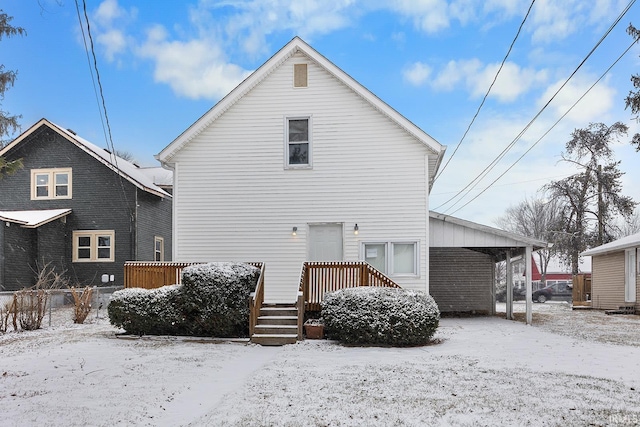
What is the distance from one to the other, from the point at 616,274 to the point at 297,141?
16.7 metres

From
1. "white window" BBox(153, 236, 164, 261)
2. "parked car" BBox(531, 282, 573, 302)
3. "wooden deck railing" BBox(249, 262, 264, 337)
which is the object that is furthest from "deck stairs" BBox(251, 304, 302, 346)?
"parked car" BBox(531, 282, 573, 302)

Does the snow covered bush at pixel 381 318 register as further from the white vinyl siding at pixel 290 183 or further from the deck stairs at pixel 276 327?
the white vinyl siding at pixel 290 183

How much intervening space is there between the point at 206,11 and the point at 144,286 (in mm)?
6781

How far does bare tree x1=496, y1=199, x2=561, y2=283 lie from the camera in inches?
A: 1855

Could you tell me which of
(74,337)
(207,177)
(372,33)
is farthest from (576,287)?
(74,337)

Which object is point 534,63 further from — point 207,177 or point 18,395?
point 18,395

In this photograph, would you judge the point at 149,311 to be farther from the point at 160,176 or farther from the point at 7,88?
the point at 160,176

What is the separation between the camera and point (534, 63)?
1622 cm

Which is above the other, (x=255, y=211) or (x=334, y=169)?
(x=334, y=169)

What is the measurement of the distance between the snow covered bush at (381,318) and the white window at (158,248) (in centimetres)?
1532

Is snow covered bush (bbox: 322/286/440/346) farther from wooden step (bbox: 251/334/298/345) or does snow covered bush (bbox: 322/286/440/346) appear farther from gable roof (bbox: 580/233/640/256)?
gable roof (bbox: 580/233/640/256)

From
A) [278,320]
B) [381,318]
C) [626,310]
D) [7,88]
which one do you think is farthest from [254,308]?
[626,310]

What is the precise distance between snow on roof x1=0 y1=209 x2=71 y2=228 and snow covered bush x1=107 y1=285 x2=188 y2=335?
1052cm

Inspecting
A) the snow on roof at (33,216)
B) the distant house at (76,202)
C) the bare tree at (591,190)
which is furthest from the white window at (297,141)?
the bare tree at (591,190)
